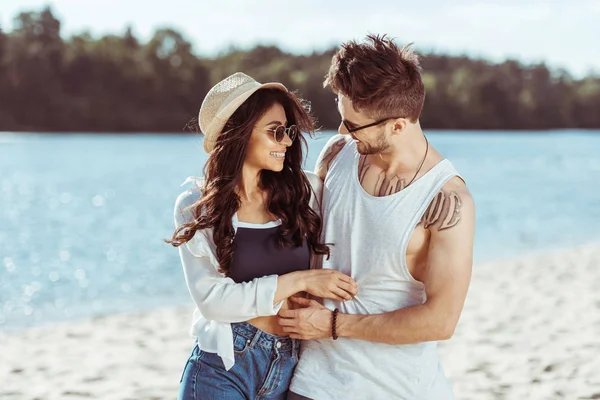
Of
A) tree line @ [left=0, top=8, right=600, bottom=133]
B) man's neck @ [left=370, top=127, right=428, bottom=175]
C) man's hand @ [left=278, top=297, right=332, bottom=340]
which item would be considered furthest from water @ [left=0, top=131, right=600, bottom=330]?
tree line @ [left=0, top=8, right=600, bottom=133]

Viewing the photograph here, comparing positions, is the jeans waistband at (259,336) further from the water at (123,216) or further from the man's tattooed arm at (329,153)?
the water at (123,216)

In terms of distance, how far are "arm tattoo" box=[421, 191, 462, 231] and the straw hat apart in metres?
0.68

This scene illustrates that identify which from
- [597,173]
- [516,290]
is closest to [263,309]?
[516,290]

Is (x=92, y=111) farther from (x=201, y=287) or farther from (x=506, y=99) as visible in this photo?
(x=201, y=287)

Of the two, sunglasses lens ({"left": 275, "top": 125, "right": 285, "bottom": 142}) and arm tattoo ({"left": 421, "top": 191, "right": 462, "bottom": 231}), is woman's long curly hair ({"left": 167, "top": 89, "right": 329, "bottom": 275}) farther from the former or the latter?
arm tattoo ({"left": 421, "top": 191, "right": 462, "bottom": 231})

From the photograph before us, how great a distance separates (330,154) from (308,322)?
672 millimetres

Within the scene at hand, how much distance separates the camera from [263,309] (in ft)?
8.41

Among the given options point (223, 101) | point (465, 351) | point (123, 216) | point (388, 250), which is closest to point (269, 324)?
point (388, 250)

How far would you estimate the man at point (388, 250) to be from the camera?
2.45 metres

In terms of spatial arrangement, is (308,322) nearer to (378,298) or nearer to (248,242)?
(378,298)

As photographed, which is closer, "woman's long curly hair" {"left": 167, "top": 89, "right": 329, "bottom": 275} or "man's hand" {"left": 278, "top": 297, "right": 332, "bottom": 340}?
"man's hand" {"left": 278, "top": 297, "right": 332, "bottom": 340}

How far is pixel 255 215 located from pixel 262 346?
0.45 meters

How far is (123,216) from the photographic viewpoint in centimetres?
2128

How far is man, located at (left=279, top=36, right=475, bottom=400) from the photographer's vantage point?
2.45 m
